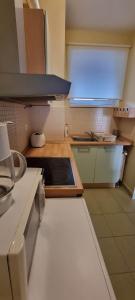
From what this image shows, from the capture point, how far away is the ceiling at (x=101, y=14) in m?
1.68

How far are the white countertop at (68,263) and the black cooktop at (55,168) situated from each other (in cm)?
26

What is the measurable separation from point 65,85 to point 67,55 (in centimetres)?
212

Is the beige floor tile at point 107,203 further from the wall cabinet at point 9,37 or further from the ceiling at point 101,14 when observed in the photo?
the ceiling at point 101,14

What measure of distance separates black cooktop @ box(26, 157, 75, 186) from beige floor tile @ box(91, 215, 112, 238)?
0.90 m

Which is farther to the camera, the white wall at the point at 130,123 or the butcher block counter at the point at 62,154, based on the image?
the white wall at the point at 130,123

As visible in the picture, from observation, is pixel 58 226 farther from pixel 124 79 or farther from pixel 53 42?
pixel 124 79

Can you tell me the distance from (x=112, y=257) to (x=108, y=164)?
1319mm

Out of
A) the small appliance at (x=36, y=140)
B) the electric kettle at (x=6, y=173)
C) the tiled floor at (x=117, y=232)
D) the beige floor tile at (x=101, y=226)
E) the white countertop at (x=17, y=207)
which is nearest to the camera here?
the white countertop at (x=17, y=207)

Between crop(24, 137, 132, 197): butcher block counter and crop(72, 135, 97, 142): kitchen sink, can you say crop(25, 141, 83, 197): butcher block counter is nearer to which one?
crop(24, 137, 132, 197): butcher block counter

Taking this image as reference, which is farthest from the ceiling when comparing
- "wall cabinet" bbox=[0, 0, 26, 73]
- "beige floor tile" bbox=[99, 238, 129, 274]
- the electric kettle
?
"beige floor tile" bbox=[99, 238, 129, 274]

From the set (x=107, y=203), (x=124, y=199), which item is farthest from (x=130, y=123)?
(x=107, y=203)

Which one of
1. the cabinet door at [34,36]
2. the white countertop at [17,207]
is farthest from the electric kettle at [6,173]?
the cabinet door at [34,36]

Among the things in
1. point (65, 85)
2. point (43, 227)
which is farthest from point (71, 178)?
point (65, 85)

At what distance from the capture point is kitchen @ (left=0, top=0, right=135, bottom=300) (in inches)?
22.3
